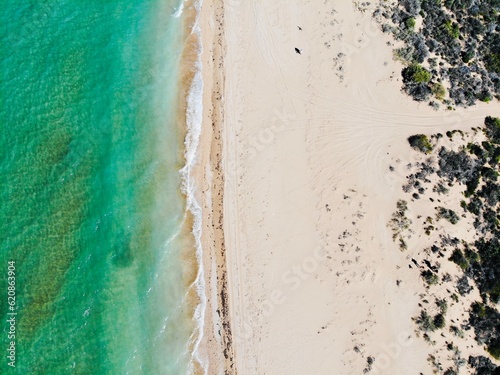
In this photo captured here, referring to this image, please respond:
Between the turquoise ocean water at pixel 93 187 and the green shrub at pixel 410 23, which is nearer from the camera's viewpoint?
the turquoise ocean water at pixel 93 187

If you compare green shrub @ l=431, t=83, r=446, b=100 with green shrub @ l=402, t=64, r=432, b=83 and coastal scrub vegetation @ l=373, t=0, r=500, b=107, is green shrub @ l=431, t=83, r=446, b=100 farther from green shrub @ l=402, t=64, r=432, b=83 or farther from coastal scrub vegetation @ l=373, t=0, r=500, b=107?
green shrub @ l=402, t=64, r=432, b=83

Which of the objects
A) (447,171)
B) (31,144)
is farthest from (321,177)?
(31,144)

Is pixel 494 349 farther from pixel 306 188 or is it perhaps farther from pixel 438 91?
pixel 438 91

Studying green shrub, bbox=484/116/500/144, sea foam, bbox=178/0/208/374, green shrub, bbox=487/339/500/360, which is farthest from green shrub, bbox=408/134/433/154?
sea foam, bbox=178/0/208/374

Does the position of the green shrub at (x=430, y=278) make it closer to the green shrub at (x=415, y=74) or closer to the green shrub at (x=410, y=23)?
the green shrub at (x=415, y=74)


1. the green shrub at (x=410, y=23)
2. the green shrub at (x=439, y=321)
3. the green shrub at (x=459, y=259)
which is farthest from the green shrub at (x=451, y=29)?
the green shrub at (x=439, y=321)

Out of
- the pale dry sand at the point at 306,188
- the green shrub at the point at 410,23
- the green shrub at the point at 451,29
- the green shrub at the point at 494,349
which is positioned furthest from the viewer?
the green shrub at the point at 451,29

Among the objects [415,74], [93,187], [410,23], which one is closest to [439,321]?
[415,74]
